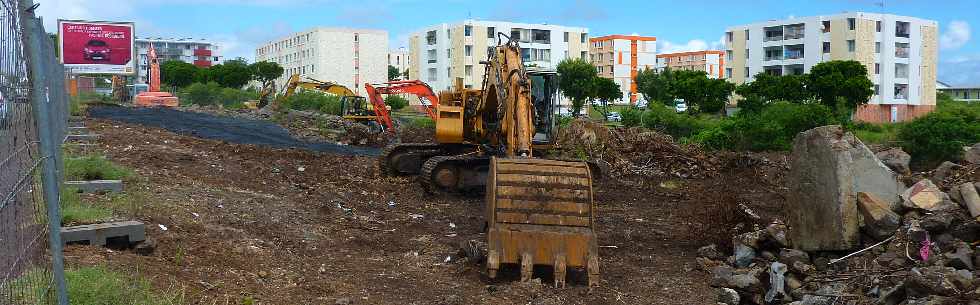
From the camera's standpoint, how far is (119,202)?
9086mm

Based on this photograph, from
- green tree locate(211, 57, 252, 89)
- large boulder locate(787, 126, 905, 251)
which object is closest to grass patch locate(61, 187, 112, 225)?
large boulder locate(787, 126, 905, 251)

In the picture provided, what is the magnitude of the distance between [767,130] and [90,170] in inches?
826

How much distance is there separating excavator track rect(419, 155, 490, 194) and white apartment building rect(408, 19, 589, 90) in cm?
6383

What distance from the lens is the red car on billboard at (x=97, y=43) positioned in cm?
4062

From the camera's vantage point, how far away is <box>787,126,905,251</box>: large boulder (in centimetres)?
787

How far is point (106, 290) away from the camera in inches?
199

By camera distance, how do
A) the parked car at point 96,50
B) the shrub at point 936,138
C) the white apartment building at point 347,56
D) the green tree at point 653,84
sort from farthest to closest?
the white apartment building at point 347,56
the green tree at point 653,84
the parked car at point 96,50
the shrub at point 936,138

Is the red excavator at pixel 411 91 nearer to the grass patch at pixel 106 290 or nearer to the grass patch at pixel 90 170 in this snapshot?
the grass patch at pixel 90 170

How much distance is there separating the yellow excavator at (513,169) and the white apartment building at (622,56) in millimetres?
89953

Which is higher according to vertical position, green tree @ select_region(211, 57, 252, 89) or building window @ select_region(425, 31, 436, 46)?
building window @ select_region(425, 31, 436, 46)

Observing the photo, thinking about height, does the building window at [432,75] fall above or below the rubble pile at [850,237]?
Answer: above

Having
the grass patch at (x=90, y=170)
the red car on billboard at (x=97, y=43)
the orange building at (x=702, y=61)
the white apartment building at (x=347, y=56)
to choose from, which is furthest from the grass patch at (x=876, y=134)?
the orange building at (x=702, y=61)

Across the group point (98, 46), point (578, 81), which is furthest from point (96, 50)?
point (578, 81)

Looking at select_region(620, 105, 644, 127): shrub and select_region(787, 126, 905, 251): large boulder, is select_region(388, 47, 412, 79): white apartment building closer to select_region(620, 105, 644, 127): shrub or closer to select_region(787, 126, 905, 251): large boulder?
select_region(620, 105, 644, 127): shrub
